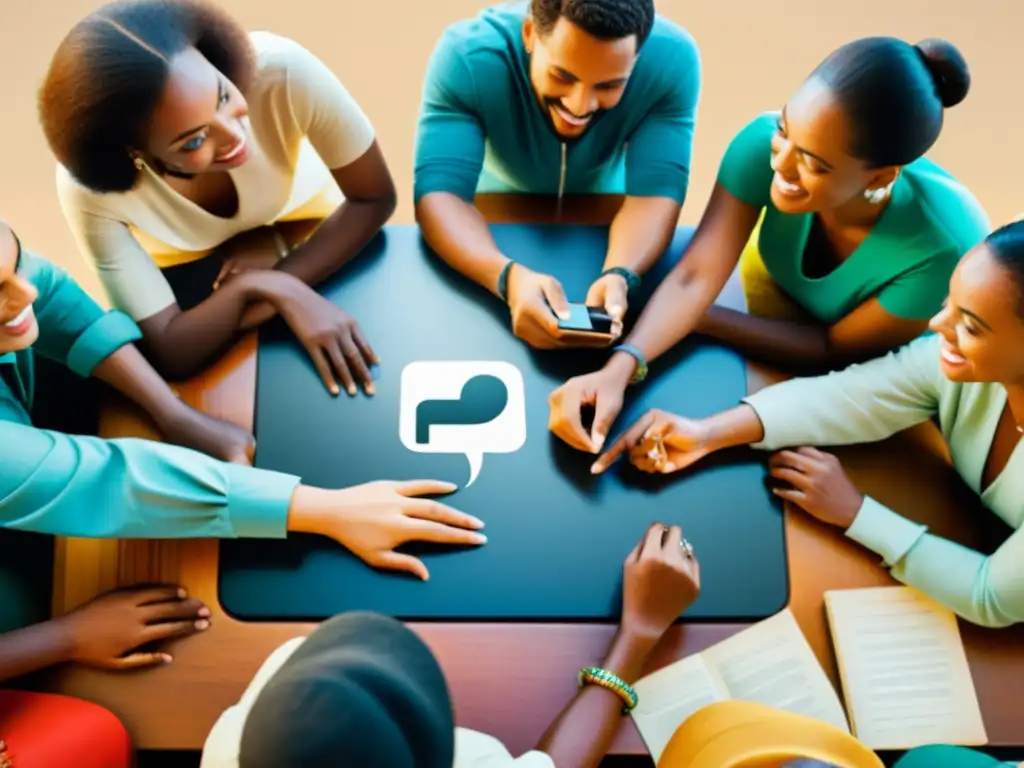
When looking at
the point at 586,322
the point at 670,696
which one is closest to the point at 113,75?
the point at 586,322

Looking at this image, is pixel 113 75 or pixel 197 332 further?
pixel 197 332

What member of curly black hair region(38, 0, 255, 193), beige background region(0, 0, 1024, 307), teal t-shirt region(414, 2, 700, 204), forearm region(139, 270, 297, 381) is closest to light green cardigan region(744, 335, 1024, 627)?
teal t-shirt region(414, 2, 700, 204)

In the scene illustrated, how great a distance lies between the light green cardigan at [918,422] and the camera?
3.53ft

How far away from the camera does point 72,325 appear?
1.16 m

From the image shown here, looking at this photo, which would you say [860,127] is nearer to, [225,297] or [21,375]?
[225,297]

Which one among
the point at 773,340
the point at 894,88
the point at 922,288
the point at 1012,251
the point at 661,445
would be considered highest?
the point at 894,88

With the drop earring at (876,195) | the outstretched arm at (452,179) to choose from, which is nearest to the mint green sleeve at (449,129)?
the outstretched arm at (452,179)

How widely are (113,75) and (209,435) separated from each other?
0.44m

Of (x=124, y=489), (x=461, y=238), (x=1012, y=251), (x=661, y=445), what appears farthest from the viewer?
(x=461, y=238)

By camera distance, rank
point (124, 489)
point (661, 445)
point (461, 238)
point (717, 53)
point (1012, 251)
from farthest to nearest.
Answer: point (717, 53) < point (461, 238) < point (661, 445) < point (124, 489) < point (1012, 251)

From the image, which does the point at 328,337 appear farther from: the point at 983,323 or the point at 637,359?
the point at 983,323

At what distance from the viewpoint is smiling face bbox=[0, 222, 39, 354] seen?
98cm

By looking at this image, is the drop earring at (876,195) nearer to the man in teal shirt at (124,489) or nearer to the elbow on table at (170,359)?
the man in teal shirt at (124,489)

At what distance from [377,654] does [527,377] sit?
629mm
